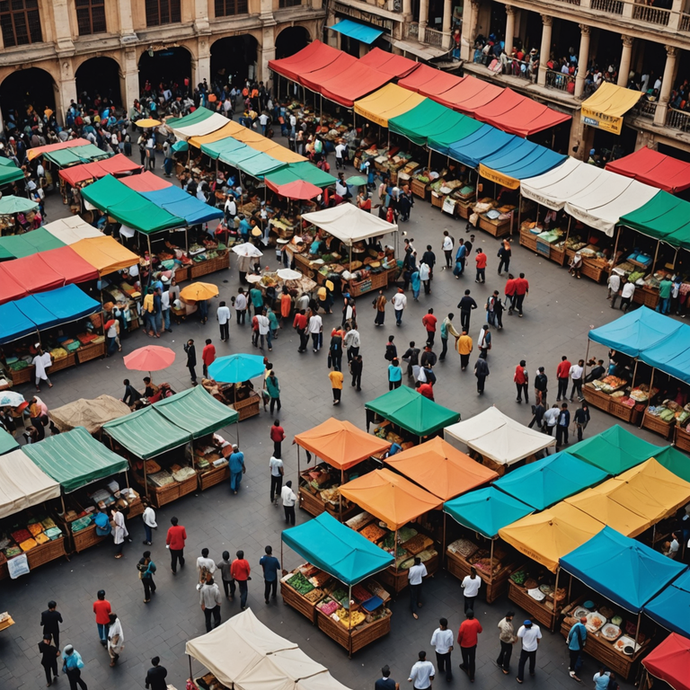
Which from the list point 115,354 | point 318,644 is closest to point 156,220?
point 115,354

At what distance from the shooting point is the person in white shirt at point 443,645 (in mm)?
17750

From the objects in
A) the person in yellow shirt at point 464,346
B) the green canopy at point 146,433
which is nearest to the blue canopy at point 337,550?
the green canopy at point 146,433

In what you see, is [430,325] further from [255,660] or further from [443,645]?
[255,660]

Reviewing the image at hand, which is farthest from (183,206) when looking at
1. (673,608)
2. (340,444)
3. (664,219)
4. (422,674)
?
(673,608)

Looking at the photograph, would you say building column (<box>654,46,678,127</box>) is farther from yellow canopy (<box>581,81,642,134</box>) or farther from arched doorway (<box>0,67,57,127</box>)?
arched doorway (<box>0,67,57,127</box>)

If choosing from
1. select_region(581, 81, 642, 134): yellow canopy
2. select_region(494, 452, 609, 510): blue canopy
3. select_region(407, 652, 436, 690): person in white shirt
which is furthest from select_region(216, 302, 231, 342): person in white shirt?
select_region(581, 81, 642, 134): yellow canopy

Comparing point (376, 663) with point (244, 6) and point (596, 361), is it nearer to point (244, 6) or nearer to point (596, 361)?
point (596, 361)

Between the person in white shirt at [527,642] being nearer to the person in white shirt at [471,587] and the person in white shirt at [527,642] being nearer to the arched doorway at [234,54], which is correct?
the person in white shirt at [471,587]

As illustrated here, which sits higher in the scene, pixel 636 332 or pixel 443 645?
pixel 636 332

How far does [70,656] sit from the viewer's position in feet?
56.3

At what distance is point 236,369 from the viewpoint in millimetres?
24234

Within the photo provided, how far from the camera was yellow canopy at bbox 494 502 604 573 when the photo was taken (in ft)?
62.7

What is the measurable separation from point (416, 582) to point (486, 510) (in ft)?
6.73

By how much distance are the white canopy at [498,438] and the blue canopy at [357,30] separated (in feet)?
89.0
